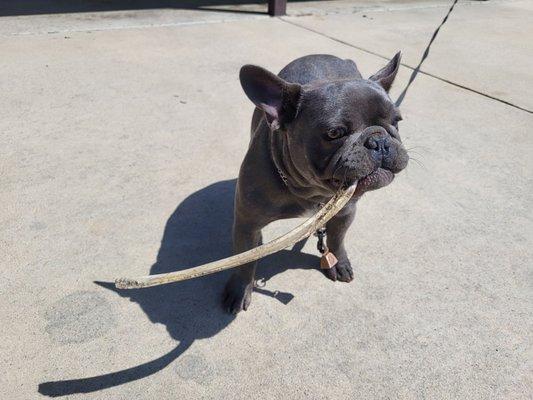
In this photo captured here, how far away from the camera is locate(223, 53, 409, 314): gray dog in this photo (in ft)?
6.79

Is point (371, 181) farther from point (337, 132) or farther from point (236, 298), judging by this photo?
point (236, 298)

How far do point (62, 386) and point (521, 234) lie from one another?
10.2 feet

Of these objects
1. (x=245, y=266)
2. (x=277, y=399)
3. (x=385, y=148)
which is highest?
(x=385, y=148)

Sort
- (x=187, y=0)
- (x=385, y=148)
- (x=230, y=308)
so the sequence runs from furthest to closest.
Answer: (x=187, y=0)
(x=230, y=308)
(x=385, y=148)

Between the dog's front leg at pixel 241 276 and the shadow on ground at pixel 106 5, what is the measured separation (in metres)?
7.92

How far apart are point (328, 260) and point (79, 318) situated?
1440 millimetres

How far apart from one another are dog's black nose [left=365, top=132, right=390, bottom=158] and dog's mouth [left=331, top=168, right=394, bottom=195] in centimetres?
8

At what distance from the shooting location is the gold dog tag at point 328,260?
110 inches

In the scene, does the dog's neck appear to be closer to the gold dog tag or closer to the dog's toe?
the gold dog tag

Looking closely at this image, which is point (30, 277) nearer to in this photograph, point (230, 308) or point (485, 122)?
point (230, 308)

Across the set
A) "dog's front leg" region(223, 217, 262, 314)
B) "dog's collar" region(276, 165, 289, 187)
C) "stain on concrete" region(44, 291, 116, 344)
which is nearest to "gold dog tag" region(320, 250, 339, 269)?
"dog's front leg" region(223, 217, 262, 314)

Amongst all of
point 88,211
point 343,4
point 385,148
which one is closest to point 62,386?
point 88,211

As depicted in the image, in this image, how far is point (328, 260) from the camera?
2.79m

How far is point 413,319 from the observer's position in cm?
271
